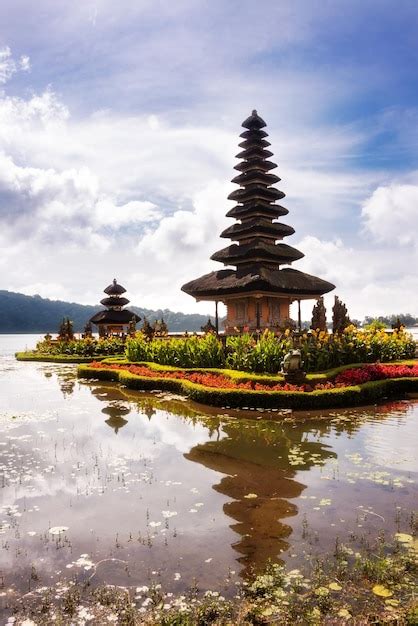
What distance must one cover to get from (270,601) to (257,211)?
30758mm

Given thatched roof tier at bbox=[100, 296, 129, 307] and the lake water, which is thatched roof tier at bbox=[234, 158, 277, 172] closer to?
thatched roof tier at bbox=[100, 296, 129, 307]

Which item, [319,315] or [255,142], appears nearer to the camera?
[319,315]

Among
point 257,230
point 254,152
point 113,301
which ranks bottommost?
point 113,301

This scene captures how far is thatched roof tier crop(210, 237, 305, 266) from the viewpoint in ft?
104

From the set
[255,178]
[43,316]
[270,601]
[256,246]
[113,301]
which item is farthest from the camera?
[43,316]

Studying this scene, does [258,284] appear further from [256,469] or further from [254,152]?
[256,469]

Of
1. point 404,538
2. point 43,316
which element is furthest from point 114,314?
point 43,316

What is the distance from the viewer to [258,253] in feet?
104

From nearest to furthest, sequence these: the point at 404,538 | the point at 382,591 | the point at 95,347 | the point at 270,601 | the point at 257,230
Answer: the point at 270,601 → the point at 382,591 → the point at 404,538 → the point at 257,230 → the point at 95,347

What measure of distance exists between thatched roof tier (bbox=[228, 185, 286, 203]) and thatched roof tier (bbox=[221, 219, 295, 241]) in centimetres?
164

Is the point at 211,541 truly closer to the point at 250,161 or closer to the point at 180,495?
the point at 180,495

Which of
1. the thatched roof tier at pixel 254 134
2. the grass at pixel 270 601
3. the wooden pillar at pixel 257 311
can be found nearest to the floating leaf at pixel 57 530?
the grass at pixel 270 601

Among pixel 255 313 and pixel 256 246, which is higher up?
pixel 256 246

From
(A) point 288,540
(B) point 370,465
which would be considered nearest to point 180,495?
(A) point 288,540
